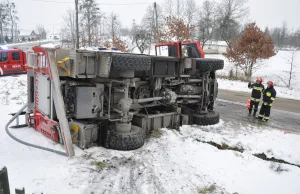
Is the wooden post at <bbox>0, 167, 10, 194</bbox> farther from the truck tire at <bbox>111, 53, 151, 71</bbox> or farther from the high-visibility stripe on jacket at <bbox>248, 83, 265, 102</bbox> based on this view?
the high-visibility stripe on jacket at <bbox>248, 83, 265, 102</bbox>

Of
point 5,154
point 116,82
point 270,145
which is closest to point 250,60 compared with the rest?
point 270,145

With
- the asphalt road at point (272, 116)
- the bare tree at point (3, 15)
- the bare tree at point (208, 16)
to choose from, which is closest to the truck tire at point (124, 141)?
the asphalt road at point (272, 116)

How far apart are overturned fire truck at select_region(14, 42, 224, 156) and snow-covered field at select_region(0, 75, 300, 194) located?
0.30m

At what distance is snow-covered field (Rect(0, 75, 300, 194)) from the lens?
331cm

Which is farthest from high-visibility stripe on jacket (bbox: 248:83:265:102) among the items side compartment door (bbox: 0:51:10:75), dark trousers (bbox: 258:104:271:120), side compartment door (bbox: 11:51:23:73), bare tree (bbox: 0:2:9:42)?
bare tree (bbox: 0:2:9:42)

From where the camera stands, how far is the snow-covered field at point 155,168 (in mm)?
3307

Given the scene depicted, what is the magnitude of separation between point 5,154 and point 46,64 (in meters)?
1.64

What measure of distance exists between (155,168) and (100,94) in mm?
1694

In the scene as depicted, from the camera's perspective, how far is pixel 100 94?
456cm

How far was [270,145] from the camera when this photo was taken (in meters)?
5.34

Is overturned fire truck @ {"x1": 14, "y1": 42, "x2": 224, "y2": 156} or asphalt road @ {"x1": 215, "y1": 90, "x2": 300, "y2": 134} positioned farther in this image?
asphalt road @ {"x1": 215, "y1": 90, "x2": 300, "y2": 134}

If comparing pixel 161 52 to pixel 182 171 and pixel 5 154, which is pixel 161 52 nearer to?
pixel 182 171

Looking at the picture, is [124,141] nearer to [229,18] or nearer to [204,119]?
[204,119]

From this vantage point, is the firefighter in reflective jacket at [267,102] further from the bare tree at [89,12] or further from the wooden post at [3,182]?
the bare tree at [89,12]
